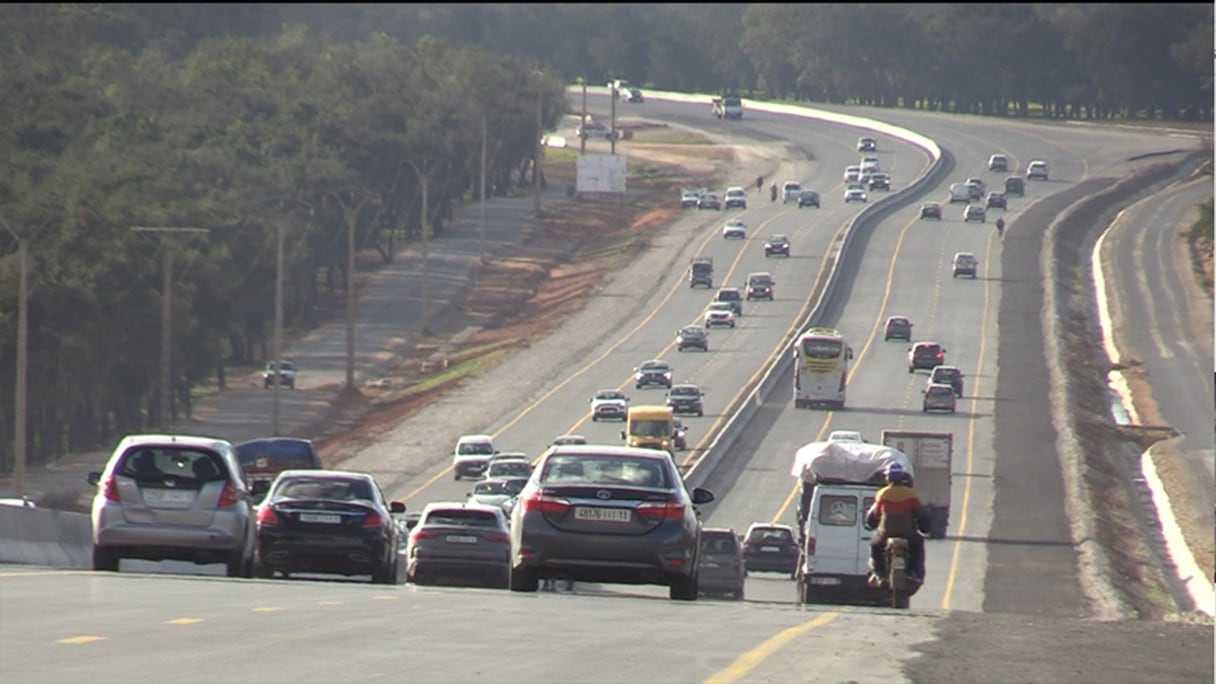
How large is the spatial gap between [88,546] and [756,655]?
1899 cm

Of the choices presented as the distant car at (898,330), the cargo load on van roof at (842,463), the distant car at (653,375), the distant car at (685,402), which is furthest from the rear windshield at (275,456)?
the distant car at (898,330)

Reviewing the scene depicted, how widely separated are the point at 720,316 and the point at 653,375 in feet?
57.0

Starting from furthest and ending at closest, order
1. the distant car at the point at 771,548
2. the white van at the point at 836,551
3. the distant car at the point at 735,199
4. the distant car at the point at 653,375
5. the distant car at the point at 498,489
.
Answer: the distant car at the point at 735,199
the distant car at the point at 653,375
the distant car at the point at 498,489
the distant car at the point at 771,548
the white van at the point at 836,551

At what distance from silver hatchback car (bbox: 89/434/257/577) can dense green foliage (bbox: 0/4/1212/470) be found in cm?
2921

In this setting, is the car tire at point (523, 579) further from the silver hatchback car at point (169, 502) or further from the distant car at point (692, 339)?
the distant car at point (692, 339)

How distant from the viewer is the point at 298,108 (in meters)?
129

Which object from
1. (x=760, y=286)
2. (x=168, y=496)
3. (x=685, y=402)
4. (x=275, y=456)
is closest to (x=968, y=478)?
(x=685, y=402)

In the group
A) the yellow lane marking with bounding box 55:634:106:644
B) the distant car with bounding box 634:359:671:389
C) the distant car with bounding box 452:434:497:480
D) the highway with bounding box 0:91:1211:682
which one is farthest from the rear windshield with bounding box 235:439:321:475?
the distant car with bounding box 634:359:671:389

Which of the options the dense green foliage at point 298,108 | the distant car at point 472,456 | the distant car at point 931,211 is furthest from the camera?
the distant car at point 931,211

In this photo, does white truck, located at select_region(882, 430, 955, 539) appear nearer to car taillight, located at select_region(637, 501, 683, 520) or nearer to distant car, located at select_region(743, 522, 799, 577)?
distant car, located at select_region(743, 522, 799, 577)

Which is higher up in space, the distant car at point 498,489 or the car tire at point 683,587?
the car tire at point 683,587

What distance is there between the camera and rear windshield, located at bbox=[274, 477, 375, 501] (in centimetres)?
2650

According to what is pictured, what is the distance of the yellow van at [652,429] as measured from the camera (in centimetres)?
7425

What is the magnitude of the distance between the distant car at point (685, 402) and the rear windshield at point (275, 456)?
39.6m
